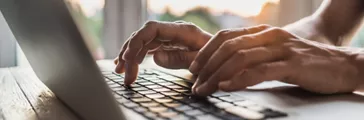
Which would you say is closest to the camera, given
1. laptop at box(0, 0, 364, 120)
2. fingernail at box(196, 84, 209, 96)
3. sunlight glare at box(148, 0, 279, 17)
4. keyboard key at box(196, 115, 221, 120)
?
laptop at box(0, 0, 364, 120)

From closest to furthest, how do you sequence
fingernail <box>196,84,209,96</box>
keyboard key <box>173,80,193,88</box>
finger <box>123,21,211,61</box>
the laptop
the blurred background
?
the laptop
fingernail <box>196,84,209,96</box>
keyboard key <box>173,80,193,88</box>
finger <box>123,21,211,61</box>
the blurred background

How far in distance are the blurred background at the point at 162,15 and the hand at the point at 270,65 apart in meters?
0.89

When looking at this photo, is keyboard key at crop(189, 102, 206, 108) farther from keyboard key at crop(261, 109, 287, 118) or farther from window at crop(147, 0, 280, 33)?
window at crop(147, 0, 280, 33)

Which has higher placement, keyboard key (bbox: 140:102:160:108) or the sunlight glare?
the sunlight glare

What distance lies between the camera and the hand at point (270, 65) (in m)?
0.61

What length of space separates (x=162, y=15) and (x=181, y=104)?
1253 mm

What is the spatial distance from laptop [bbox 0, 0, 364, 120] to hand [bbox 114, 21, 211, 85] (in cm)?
9

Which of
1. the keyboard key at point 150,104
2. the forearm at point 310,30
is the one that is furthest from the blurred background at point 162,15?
the keyboard key at point 150,104

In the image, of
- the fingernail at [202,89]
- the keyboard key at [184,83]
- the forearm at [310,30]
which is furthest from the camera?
the forearm at [310,30]

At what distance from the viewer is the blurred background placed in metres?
1.60

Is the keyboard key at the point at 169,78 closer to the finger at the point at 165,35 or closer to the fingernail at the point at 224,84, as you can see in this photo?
the finger at the point at 165,35

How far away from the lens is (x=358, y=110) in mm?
522

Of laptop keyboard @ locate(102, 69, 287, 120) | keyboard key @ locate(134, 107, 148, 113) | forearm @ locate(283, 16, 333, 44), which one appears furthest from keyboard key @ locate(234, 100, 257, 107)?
forearm @ locate(283, 16, 333, 44)

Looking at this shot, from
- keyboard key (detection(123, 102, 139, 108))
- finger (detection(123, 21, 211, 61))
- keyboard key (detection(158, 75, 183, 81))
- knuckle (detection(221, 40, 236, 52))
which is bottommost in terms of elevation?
keyboard key (detection(123, 102, 139, 108))
